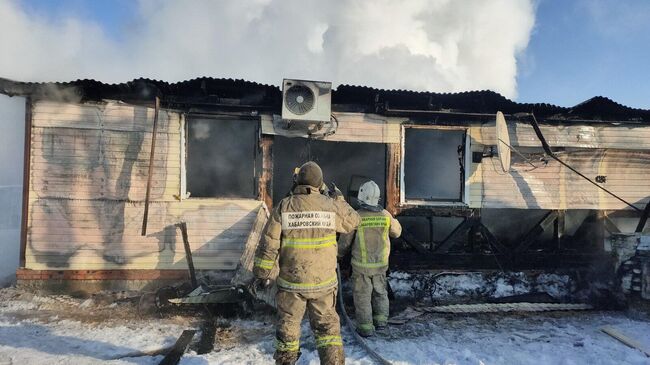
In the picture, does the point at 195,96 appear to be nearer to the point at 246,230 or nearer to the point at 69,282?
the point at 246,230

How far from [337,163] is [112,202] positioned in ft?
18.1

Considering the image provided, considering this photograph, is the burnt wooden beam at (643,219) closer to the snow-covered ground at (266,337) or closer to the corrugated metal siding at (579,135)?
the corrugated metal siding at (579,135)

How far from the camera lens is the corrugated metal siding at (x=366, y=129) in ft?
24.0

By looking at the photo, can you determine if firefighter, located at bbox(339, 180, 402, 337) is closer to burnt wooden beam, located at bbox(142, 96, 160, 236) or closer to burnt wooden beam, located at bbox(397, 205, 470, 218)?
burnt wooden beam, located at bbox(397, 205, 470, 218)

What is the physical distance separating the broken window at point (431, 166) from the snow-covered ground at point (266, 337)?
4.66 metres

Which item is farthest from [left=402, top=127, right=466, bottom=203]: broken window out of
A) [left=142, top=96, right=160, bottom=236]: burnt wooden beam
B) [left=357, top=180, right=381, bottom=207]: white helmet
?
[left=142, top=96, right=160, bottom=236]: burnt wooden beam

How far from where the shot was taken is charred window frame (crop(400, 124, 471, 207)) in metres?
7.57

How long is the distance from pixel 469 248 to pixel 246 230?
4619mm

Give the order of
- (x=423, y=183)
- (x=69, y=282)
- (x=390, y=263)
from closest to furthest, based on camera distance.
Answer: (x=69, y=282)
(x=390, y=263)
(x=423, y=183)

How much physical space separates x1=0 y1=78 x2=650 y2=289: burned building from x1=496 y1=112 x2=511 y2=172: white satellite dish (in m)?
0.17

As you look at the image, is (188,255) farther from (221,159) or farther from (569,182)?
(569,182)

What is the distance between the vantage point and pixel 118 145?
688 cm

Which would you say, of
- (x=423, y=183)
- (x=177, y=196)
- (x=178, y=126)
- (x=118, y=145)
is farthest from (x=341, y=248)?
(x=423, y=183)

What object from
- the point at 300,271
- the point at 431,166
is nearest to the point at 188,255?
the point at 300,271
